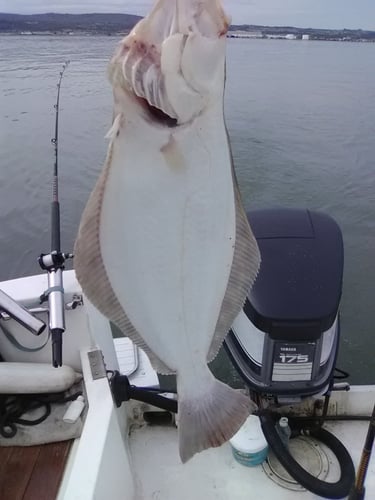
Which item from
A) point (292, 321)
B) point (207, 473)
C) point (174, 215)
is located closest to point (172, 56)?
point (174, 215)

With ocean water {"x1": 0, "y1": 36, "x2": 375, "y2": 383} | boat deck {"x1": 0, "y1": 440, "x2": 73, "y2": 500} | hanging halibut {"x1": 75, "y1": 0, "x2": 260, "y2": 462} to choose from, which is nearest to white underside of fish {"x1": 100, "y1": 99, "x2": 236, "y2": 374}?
hanging halibut {"x1": 75, "y1": 0, "x2": 260, "y2": 462}

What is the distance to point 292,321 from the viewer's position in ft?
8.25

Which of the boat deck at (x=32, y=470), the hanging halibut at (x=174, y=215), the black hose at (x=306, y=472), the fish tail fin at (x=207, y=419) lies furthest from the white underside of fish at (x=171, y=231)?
the boat deck at (x=32, y=470)

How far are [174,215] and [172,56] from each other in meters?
0.38

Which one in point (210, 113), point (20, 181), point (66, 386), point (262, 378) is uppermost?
point (210, 113)

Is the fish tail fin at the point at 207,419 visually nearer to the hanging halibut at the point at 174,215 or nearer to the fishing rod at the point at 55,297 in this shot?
the hanging halibut at the point at 174,215

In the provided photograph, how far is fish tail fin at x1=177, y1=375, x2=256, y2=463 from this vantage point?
63.2 inches

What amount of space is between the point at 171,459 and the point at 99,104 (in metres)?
14.9

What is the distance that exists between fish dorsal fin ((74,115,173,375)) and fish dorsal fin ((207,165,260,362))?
0.21 meters

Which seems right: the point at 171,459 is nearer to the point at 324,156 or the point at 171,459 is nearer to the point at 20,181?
the point at 20,181

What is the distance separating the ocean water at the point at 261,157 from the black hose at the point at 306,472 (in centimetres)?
195

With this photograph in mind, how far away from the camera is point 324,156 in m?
11.9

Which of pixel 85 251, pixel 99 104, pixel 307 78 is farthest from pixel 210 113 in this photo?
pixel 307 78

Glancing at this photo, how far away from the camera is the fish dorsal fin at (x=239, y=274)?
54.8 inches
